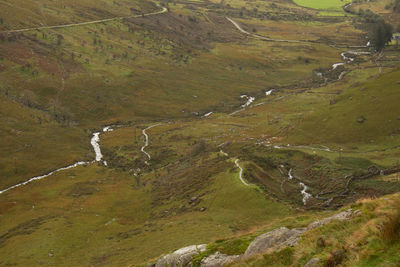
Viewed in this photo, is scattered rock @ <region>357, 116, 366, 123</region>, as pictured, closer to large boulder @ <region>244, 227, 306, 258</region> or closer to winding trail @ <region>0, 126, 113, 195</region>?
large boulder @ <region>244, 227, 306, 258</region>

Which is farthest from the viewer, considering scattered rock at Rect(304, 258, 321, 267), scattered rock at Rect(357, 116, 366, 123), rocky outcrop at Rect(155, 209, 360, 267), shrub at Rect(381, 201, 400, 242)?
scattered rock at Rect(357, 116, 366, 123)

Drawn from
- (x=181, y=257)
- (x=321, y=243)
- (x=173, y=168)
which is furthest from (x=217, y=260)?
(x=173, y=168)

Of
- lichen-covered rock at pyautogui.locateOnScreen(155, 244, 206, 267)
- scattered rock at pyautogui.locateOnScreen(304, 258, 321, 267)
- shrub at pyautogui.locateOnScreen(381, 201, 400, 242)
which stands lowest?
lichen-covered rock at pyautogui.locateOnScreen(155, 244, 206, 267)

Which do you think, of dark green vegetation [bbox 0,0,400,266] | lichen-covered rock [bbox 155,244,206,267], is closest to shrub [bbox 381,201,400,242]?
dark green vegetation [bbox 0,0,400,266]

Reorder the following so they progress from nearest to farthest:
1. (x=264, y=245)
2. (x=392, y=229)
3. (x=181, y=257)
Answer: (x=392, y=229) → (x=264, y=245) → (x=181, y=257)

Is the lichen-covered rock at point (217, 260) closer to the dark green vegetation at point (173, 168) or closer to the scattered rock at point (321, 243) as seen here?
the dark green vegetation at point (173, 168)

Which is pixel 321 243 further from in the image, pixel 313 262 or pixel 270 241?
pixel 270 241

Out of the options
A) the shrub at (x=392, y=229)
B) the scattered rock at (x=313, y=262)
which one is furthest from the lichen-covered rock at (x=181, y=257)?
the shrub at (x=392, y=229)

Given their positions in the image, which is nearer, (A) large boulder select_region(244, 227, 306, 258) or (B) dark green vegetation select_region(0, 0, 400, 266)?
(A) large boulder select_region(244, 227, 306, 258)
